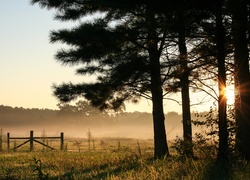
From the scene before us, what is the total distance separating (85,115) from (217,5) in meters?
103

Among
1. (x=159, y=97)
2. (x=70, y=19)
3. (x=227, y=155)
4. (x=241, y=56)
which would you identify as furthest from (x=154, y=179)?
(x=70, y=19)

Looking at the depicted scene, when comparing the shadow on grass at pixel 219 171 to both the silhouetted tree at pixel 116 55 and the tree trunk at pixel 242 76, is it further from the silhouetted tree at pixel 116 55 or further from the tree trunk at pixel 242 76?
the silhouetted tree at pixel 116 55

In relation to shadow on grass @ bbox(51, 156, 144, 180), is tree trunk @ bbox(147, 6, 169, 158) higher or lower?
higher

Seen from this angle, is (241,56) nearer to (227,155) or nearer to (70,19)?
(227,155)

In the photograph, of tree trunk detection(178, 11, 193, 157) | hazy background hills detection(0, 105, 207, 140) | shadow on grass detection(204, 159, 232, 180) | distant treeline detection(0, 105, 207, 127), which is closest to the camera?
shadow on grass detection(204, 159, 232, 180)

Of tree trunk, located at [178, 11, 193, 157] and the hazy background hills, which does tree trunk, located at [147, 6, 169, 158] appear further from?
the hazy background hills

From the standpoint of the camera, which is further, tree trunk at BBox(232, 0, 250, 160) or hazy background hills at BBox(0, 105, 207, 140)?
hazy background hills at BBox(0, 105, 207, 140)

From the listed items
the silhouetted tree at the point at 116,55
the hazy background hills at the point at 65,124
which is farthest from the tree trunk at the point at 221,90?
the hazy background hills at the point at 65,124

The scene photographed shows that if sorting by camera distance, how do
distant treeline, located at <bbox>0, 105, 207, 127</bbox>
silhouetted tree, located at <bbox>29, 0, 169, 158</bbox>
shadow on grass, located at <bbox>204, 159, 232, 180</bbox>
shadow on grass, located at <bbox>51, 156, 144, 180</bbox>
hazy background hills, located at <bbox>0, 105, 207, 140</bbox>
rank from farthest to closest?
1. distant treeline, located at <bbox>0, 105, 207, 127</bbox>
2. hazy background hills, located at <bbox>0, 105, 207, 140</bbox>
3. silhouetted tree, located at <bbox>29, 0, 169, 158</bbox>
4. shadow on grass, located at <bbox>51, 156, 144, 180</bbox>
5. shadow on grass, located at <bbox>204, 159, 232, 180</bbox>

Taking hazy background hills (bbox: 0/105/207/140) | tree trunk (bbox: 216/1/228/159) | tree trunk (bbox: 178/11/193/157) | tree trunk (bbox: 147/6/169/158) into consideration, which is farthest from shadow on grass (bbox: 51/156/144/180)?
hazy background hills (bbox: 0/105/207/140)

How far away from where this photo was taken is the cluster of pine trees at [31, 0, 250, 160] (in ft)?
36.3

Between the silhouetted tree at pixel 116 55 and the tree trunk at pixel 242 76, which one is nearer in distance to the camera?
the tree trunk at pixel 242 76

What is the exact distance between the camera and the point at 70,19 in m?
17.9

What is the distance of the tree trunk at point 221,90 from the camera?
1094 centimetres
